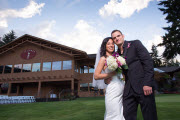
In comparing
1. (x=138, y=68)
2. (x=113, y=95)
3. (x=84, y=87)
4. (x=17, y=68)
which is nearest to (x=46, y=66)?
(x=17, y=68)

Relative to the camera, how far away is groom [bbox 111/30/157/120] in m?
2.42

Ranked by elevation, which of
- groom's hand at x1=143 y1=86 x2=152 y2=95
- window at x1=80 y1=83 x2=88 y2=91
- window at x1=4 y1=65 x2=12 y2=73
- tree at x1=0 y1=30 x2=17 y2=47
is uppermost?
tree at x1=0 y1=30 x2=17 y2=47

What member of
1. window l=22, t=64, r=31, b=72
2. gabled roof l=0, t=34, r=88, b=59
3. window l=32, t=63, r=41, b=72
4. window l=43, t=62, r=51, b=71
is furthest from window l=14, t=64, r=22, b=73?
window l=43, t=62, r=51, b=71

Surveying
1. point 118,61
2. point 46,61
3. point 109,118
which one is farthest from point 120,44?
point 46,61

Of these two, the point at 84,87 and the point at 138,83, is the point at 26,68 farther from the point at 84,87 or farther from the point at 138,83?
the point at 138,83

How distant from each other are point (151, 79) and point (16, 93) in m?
28.7

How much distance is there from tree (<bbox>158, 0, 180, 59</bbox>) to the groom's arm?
21644 mm

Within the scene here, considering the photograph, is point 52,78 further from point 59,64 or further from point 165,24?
point 165,24

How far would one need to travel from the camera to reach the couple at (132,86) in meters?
2.44

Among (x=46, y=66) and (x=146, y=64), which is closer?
(x=146, y=64)

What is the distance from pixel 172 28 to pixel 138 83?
75.4 feet

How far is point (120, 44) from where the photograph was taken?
2.99 metres

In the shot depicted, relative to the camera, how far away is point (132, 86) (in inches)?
99.7

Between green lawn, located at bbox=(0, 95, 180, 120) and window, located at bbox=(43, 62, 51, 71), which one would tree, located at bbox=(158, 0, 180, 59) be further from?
window, located at bbox=(43, 62, 51, 71)
